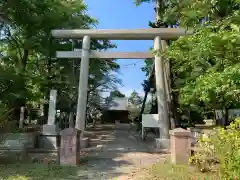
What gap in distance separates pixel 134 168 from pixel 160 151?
9.82 feet

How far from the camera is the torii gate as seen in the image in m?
11.8

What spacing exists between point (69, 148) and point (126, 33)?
6.13 meters

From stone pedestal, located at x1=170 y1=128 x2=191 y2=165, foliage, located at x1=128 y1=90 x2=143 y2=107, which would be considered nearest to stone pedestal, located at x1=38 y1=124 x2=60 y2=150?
stone pedestal, located at x1=170 y1=128 x2=191 y2=165

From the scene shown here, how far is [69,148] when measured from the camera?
27.5 feet

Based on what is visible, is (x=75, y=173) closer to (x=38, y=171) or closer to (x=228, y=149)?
(x=38, y=171)

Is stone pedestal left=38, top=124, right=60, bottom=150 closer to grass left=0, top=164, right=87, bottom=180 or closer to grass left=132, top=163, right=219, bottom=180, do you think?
grass left=0, top=164, right=87, bottom=180

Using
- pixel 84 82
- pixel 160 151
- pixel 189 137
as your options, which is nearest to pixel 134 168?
pixel 189 137

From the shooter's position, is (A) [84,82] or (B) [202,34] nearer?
(B) [202,34]

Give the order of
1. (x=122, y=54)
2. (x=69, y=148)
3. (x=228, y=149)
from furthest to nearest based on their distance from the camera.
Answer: (x=122, y=54)
(x=69, y=148)
(x=228, y=149)

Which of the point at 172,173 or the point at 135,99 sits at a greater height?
the point at 135,99

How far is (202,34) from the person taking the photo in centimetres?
662

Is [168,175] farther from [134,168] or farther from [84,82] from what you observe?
[84,82]

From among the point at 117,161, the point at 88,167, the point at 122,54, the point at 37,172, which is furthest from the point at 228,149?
the point at 122,54

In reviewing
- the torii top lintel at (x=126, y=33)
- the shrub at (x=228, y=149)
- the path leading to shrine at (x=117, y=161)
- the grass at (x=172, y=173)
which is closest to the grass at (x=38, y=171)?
the path leading to shrine at (x=117, y=161)
